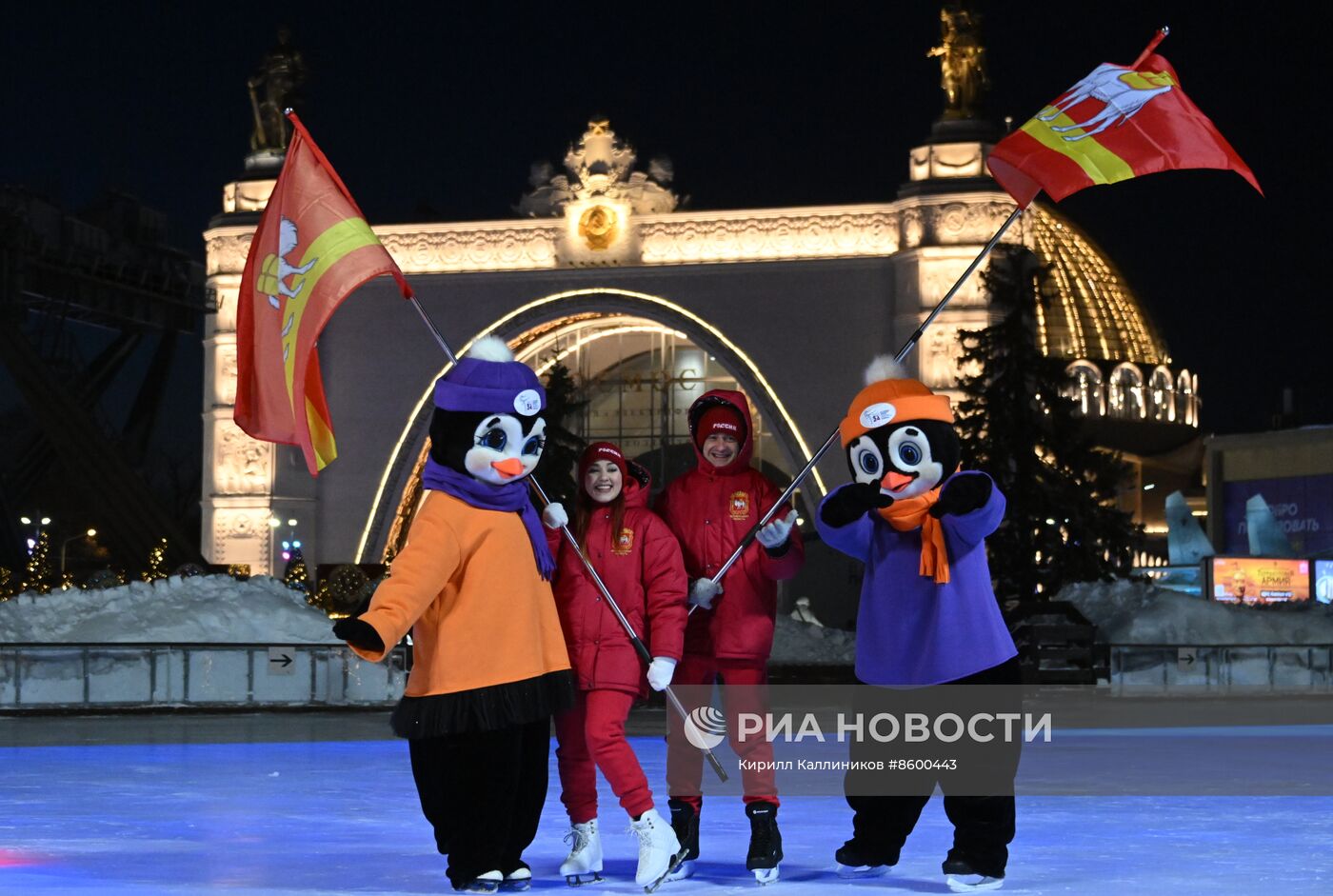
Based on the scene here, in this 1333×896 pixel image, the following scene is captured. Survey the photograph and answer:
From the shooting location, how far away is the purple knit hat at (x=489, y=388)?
7004 millimetres

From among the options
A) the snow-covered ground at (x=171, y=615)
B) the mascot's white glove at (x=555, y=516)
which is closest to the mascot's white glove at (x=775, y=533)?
the mascot's white glove at (x=555, y=516)

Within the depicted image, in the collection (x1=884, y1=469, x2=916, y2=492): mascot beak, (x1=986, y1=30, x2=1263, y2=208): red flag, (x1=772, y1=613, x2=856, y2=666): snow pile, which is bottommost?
(x1=772, y1=613, x2=856, y2=666): snow pile

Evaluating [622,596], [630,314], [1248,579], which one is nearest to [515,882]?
[622,596]

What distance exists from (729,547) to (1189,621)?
18280 mm

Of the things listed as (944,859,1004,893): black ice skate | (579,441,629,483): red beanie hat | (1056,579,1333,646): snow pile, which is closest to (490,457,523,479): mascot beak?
(579,441,629,483): red beanie hat

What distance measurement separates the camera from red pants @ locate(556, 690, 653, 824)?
687 centimetres

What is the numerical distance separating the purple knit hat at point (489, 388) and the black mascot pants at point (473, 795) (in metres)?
1.09

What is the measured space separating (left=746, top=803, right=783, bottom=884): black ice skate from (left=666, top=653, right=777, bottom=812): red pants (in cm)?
6

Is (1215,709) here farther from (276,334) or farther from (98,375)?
(98,375)

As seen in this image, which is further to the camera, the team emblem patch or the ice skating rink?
the team emblem patch

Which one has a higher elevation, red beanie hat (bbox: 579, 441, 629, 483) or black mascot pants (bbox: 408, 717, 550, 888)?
red beanie hat (bbox: 579, 441, 629, 483)

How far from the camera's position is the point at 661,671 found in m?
A: 7.02

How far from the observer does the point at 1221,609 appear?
987 inches

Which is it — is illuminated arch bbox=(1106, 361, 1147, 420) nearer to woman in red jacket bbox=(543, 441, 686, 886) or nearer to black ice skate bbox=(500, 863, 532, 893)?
woman in red jacket bbox=(543, 441, 686, 886)
